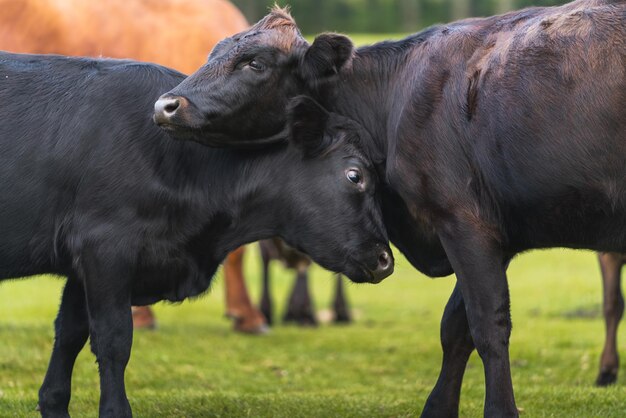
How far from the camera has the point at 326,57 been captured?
6863mm

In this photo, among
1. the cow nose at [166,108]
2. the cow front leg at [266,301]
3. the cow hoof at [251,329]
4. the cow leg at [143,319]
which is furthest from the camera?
the cow front leg at [266,301]

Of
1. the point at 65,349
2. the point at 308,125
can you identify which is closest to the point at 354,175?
the point at 308,125

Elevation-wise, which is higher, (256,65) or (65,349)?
(256,65)

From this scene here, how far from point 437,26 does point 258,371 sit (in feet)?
13.7

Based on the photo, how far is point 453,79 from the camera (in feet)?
21.3

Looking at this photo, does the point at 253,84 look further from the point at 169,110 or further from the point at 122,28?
the point at 122,28

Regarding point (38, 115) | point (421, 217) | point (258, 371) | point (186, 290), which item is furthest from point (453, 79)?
point (258, 371)

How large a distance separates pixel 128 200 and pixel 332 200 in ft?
3.83

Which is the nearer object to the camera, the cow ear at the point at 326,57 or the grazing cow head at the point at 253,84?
the grazing cow head at the point at 253,84

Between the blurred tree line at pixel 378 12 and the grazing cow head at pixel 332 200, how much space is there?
50.2 m

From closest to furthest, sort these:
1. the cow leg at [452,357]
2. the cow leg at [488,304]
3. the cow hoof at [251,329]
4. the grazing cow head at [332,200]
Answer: the cow leg at [488,304] < the grazing cow head at [332,200] < the cow leg at [452,357] < the cow hoof at [251,329]

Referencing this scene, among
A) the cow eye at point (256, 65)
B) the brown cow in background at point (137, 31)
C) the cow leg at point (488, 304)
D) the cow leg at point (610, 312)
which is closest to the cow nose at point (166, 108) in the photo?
the cow eye at point (256, 65)

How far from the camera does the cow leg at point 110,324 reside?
6477 mm

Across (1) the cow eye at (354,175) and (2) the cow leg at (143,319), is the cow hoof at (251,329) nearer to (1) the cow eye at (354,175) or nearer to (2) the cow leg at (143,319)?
(2) the cow leg at (143,319)
